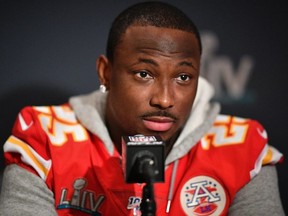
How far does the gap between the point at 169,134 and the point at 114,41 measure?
29 cm

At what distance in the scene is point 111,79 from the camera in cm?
119

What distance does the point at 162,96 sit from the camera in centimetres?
107

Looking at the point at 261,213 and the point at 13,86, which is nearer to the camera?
the point at 261,213

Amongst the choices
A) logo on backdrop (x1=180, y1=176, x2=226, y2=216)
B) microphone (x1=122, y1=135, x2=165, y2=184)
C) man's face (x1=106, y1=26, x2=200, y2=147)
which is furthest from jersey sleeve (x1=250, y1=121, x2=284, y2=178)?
microphone (x1=122, y1=135, x2=165, y2=184)

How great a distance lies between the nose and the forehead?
3.2 inches

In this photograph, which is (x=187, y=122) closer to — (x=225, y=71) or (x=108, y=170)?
(x=108, y=170)

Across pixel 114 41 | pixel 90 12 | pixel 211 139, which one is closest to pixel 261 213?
pixel 211 139

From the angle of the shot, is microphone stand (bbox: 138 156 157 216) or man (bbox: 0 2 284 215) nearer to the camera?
microphone stand (bbox: 138 156 157 216)

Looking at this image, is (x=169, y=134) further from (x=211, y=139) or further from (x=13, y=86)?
(x=13, y=86)

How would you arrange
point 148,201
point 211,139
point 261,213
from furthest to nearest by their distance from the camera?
1. point 211,139
2. point 261,213
3. point 148,201

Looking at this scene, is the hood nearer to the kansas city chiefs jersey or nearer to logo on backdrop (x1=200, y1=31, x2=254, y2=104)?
the kansas city chiefs jersey

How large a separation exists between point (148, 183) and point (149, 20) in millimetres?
527

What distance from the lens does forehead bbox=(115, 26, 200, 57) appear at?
3.60ft

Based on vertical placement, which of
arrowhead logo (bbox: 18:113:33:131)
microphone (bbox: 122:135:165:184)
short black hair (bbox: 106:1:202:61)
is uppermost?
short black hair (bbox: 106:1:202:61)
